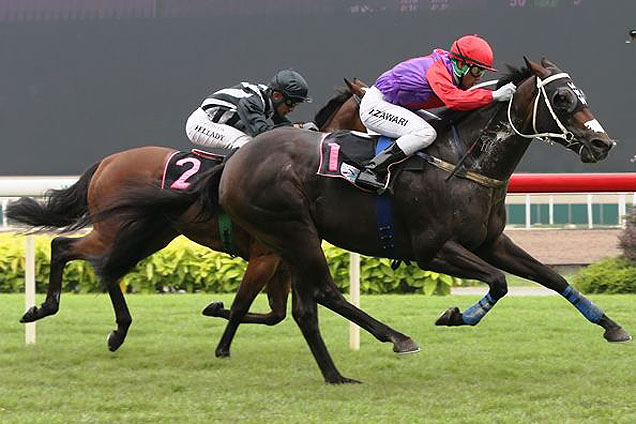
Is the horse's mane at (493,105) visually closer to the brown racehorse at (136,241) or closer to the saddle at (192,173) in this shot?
the brown racehorse at (136,241)

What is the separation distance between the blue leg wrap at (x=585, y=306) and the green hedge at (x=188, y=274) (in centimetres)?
355

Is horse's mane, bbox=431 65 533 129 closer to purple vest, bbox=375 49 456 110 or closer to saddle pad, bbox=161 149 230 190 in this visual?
purple vest, bbox=375 49 456 110

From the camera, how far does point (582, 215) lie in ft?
39.1

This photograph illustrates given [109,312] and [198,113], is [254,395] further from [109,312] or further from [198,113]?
[109,312]

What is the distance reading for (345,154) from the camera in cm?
513

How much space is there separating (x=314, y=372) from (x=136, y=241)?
1.12 m

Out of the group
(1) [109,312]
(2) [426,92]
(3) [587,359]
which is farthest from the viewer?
(1) [109,312]

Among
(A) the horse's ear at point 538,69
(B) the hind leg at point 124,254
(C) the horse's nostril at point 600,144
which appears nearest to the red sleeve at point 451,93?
(A) the horse's ear at point 538,69

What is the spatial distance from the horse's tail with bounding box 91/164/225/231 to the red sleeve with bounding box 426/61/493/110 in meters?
1.15

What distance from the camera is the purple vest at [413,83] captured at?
5102mm

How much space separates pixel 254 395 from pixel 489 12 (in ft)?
27.7

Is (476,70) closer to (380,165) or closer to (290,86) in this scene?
(380,165)

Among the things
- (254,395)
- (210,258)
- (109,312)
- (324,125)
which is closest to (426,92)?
(324,125)

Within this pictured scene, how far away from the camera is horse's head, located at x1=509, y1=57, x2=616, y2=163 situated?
4715mm
